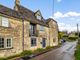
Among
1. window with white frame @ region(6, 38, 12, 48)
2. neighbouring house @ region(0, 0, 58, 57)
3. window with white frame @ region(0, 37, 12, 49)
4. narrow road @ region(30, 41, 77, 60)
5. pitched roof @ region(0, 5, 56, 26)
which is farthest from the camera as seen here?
pitched roof @ region(0, 5, 56, 26)

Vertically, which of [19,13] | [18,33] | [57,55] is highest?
[19,13]

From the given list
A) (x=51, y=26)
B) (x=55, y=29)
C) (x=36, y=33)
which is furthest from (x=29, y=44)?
(x=55, y=29)

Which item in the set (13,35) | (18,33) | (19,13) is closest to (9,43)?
(13,35)

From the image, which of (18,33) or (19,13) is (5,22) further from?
(19,13)

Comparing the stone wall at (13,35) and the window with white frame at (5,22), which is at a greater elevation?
the window with white frame at (5,22)

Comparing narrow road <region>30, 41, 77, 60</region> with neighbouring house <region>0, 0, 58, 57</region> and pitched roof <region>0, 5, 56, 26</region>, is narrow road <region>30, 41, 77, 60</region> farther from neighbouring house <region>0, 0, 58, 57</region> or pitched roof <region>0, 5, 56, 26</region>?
pitched roof <region>0, 5, 56, 26</region>

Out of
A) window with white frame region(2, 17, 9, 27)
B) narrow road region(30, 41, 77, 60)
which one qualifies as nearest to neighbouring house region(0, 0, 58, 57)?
window with white frame region(2, 17, 9, 27)

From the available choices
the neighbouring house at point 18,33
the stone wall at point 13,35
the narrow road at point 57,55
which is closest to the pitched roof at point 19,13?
the neighbouring house at point 18,33

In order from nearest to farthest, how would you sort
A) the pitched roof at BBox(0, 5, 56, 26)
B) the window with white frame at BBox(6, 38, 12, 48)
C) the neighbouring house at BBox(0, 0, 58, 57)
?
the neighbouring house at BBox(0, 0, 58, 57), the window with white frame at BBox(6, 38, 12, 48), the pitched roof at BBox(0, 5, 56, 26)

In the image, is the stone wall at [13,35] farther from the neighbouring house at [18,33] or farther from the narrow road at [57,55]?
the narrow road at [57,55]

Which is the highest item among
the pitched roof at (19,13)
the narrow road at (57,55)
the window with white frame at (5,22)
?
the pitched roof at (19,13)

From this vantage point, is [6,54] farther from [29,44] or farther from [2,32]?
[29,44]

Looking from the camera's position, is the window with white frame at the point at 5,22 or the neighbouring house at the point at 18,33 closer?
the window with white frame at the point at 5,22

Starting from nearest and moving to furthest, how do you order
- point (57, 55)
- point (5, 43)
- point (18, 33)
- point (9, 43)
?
point (5, 43) → point (9, 43) → point (57, 55) → point (18, 33)
